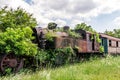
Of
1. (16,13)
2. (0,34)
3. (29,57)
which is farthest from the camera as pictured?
(16,13)

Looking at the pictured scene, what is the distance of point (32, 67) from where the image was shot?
1296cm

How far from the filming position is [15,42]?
1125cm

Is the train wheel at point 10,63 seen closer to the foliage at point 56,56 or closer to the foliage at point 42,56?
the foliage at point 42,56

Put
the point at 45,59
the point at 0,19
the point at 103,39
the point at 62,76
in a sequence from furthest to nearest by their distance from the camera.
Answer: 1. the point at 0,19
2. the point at 103,39
3. the point at 45,59
4. the point at 62,76

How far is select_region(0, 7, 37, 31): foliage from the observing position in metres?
27.5

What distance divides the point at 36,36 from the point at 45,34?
0.69 metres

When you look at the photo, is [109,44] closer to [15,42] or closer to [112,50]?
[112,50]

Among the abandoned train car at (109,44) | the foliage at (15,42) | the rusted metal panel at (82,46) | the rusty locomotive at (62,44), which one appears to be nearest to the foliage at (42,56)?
the rusty locomotive at (62,44)

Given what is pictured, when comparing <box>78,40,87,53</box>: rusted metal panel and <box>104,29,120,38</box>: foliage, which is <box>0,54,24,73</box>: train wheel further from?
<box>104,29,120,38</box>: foliage

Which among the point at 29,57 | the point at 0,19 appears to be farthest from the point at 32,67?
the point at 0,19

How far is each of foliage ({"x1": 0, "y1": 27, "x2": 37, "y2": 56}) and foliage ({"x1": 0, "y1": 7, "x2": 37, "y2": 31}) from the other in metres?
15.6

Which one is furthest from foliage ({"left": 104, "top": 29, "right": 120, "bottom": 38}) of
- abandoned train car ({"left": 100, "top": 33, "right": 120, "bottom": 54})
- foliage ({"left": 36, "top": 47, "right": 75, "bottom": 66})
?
foliage ({"left": 36, "top": 47, "right": 75, "bottom": 66})

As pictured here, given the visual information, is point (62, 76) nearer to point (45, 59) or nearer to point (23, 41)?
point (23, 41)

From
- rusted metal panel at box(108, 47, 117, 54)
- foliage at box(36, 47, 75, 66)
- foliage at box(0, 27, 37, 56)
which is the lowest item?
rusted metal panel at box(108, 47, 117, 54)
